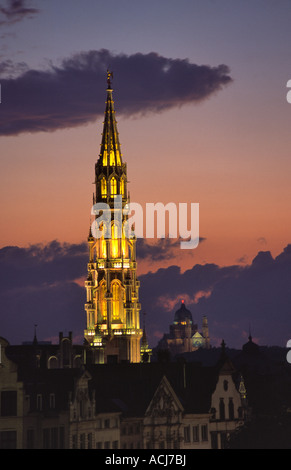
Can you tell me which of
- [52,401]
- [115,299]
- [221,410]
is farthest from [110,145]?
[52,401]

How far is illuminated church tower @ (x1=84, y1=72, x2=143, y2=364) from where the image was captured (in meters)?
184

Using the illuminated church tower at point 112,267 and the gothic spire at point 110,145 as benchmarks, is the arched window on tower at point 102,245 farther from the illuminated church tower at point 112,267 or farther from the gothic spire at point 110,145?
the gothic spire at point 110,145

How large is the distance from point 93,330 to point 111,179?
76.8 feet

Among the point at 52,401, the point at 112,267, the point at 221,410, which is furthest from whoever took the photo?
the point at 112,267

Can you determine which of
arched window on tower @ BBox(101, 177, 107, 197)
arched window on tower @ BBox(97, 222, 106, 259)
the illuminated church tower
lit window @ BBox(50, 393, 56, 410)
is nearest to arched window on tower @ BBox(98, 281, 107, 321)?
the illuminated church tower


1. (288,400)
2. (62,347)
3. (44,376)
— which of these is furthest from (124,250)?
(44,376)

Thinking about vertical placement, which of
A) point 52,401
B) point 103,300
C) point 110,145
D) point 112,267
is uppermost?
point 110,145

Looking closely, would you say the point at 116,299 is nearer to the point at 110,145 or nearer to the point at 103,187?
the point at 103,187

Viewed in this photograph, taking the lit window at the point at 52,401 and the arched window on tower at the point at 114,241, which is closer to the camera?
the lit window at the point at 52,401

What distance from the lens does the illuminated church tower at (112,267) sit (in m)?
184

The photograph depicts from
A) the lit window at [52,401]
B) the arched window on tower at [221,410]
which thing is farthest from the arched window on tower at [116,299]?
the lit window at [52,401]

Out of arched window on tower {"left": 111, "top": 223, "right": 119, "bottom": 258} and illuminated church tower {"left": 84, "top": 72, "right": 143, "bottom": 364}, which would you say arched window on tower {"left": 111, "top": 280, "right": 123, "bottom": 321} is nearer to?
illuminated church tower {"left": 84, "top": 72, "right": 143, "bottom": 364}

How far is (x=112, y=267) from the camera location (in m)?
184
